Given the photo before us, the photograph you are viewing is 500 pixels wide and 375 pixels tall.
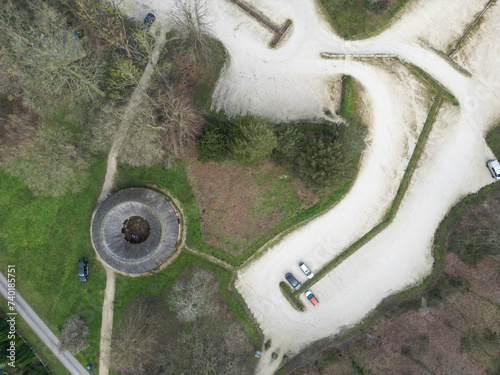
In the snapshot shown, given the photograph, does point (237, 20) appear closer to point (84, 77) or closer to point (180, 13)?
point (180, 13)

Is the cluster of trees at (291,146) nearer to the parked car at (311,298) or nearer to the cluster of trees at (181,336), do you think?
the parked car at (311,298)

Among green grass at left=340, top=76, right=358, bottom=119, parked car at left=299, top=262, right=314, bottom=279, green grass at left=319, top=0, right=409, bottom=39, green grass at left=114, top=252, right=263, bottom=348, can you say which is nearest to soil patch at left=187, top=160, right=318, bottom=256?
green grass at left=114, top=252, right=263, bottom=348

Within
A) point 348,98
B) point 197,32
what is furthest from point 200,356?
point 197,32

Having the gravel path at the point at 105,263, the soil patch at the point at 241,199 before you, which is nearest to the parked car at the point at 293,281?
the soil patch at the point at 241,199

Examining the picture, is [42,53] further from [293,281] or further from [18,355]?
[293,281]

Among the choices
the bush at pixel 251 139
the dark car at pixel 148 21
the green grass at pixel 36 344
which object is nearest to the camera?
the bush at pixel 251 139

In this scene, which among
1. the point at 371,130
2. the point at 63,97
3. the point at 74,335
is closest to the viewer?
the point at 74,335
